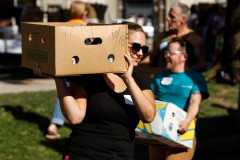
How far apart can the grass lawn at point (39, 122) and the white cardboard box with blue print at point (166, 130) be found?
86.0 inches

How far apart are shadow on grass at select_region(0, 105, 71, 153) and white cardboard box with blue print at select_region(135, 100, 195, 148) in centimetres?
246

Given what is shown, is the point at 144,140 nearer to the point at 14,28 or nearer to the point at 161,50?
the point at 161,50

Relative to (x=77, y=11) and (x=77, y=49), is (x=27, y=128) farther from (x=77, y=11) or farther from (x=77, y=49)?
(x=77, y=49)

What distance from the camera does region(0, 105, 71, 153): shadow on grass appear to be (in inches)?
256

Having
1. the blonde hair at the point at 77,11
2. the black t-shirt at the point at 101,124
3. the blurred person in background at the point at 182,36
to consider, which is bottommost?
the black t-shirt at the point at 101,124

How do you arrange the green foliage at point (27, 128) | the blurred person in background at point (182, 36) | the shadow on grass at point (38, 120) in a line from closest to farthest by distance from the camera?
the blurred person in background at point (182, 36) → the green foliage at point (27, 128) → the shadow on grass at point (38, 120)

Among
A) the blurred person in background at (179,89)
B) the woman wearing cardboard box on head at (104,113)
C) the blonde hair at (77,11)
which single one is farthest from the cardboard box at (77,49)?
the blonde hair at (77,11)

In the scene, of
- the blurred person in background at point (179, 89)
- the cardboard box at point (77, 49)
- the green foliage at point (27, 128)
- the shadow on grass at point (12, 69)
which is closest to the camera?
the cardboard box at point (77, 49)

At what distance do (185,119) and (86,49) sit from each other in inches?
69.0

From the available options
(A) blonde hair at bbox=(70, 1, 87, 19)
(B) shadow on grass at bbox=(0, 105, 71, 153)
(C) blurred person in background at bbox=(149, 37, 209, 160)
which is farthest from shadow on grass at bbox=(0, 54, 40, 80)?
(C) blurred person in background at bbox=(149, 37, 209, 160)

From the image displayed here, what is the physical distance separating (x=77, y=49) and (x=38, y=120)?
501 cm

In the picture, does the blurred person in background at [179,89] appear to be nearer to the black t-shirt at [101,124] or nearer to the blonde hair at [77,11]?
the black t-shirt at [101,124]

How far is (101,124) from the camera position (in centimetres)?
308

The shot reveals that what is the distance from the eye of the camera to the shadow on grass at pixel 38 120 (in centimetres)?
650
